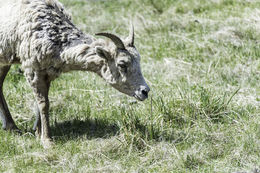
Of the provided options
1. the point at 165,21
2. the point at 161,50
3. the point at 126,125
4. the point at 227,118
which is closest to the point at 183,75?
the point at 161,50

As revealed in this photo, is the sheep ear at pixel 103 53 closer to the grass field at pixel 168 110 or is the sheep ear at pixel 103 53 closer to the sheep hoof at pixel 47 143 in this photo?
the grass field at pixel 168 110

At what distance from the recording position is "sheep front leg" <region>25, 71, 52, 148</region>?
5.84 metres

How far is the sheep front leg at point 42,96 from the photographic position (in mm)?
5836

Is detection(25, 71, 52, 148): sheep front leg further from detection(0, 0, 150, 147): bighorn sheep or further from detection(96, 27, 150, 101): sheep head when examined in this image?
detection(96, 27, 150, 101): sheep head

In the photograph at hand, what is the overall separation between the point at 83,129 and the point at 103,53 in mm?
1478

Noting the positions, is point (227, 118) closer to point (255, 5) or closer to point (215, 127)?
point (215, 127)

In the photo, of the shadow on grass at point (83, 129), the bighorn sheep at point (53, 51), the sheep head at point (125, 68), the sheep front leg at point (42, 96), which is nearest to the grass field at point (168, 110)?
the shadow on grass at point (83, 129)

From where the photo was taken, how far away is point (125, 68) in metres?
5.50

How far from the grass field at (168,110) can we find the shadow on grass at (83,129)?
0.02 meters

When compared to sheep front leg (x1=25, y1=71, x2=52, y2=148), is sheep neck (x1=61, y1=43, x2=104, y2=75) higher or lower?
higher

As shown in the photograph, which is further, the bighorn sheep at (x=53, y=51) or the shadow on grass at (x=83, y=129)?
the shadow on grass at (x=83, y=129)

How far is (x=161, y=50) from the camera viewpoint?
943cm

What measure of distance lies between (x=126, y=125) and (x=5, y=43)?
213cm

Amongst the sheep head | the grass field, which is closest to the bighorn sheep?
the sheep head
